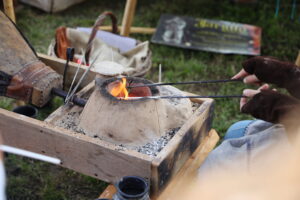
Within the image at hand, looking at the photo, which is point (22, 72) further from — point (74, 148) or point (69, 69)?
point (74, 148)

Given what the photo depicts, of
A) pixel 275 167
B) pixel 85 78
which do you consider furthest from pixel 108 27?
pixel 275 167

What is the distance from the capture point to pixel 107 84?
200cm

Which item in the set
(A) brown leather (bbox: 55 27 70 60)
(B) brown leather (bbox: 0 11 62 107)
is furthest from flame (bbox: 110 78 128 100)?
(A) brown leather (bbox: 55 27 70 60)

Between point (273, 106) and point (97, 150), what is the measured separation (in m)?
0.77

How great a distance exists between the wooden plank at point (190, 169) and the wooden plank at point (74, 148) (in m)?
0.19

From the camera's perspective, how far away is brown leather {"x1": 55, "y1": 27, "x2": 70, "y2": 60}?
2984 mm

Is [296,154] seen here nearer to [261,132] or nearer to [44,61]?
[261,132]

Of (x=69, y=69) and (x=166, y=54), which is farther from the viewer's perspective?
(x=166, y=54)

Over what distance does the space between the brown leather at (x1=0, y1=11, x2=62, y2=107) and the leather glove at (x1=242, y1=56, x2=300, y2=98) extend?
3.49ft

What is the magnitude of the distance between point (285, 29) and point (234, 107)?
5.65ft

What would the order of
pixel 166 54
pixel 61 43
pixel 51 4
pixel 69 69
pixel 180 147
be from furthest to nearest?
1. pixel 51 4
2. pixel 166 54
3. pixel 61 43
4. pixel 69 69
5. pixel 180 147

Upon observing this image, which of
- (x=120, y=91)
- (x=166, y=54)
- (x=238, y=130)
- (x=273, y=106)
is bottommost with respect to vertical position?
(x=166, y=54)

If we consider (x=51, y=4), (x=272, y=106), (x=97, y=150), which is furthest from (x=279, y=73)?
(x=51, y=4)

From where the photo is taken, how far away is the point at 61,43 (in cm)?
303
